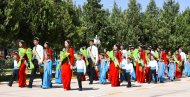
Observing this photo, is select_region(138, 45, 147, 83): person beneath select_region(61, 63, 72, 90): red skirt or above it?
above

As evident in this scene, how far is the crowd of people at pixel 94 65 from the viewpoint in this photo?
17250 mm

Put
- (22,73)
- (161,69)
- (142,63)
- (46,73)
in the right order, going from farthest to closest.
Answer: (161,69), (142,63), (22,73), (46,73)

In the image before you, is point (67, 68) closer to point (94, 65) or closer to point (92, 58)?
point (92, 58)

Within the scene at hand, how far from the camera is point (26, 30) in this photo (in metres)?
31.9

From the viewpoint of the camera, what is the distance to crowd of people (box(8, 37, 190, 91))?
56.6ft

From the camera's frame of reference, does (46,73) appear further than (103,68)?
No

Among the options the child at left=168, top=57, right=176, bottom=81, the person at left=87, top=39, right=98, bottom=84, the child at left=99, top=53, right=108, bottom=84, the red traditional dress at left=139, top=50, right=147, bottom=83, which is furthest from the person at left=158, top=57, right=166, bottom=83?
the person at left=87, top=39, right=98, bottom=84

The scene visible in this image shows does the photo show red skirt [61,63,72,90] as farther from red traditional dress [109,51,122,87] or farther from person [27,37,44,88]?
red traditional dress [109,51,122,87]

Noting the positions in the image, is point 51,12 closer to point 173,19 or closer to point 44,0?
point 44,0

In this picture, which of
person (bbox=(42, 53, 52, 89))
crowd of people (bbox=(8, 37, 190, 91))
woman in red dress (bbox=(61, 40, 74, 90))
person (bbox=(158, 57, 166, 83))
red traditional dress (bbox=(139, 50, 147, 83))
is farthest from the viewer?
person (bbox=(158, 57, 166, 83))

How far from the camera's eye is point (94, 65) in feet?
71.2

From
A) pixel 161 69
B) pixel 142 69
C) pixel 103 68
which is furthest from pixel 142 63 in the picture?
pixel 103 68

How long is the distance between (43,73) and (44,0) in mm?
16038

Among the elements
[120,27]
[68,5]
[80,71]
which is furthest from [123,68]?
[120,27]
